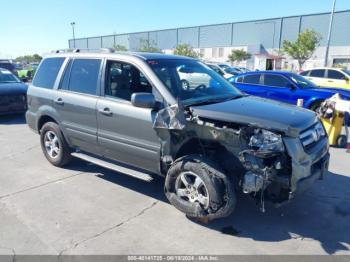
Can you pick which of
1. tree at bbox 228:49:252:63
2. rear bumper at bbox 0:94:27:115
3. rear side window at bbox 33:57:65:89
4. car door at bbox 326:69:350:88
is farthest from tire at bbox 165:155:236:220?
tree at bbox 228:49:252:63

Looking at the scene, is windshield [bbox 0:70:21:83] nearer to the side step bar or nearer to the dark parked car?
the dark parked car

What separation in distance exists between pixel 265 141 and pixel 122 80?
2.26 meters

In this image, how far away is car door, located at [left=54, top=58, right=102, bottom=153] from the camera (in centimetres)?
477

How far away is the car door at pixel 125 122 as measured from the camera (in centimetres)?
410

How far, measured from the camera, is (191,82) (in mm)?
4617

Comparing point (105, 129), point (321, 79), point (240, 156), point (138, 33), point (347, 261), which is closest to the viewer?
point (347, 261)

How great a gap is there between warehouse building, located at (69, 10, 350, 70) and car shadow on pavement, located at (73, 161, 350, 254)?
36.9 m

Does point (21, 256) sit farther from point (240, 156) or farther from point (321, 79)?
point (321, 79)

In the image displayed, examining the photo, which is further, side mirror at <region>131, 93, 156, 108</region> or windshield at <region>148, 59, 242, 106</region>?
windshield at <region>148, 59, 242, 106</region>

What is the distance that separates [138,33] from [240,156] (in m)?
84.2

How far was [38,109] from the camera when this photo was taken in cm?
579

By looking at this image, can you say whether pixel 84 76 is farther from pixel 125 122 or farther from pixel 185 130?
pixel 185 130

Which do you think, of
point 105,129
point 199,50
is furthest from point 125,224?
point 199,50

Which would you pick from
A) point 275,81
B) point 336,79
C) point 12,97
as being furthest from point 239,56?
point 12,97
